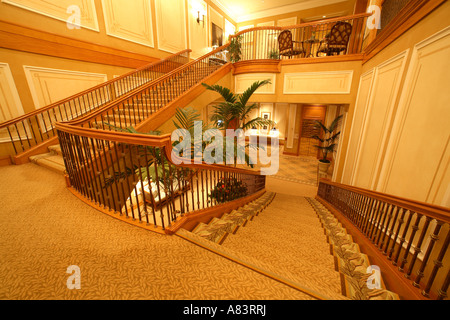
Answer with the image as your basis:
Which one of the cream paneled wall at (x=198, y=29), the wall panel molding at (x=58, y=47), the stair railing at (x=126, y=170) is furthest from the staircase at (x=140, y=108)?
the cream paneled wall at (x=198, y=29)

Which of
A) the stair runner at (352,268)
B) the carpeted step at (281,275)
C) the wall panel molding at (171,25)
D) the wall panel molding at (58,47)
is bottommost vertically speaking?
the stair runner at (352,268)

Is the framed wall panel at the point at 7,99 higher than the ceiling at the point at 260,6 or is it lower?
lower

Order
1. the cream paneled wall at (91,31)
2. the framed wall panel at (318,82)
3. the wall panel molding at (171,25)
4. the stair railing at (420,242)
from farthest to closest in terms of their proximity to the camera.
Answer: the wall panel molding at (171,25), the framed wall panel at (318,82), the cream paneled wall at (91,31), the stair railing at (420,242)

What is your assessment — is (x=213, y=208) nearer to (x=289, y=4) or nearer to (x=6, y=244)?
(x=6, y=244)

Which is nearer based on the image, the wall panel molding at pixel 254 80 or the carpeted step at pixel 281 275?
the carpeted step at pixel 281 275

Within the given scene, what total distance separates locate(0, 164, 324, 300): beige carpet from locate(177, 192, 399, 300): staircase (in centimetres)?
10

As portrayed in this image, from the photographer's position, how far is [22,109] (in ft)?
11.9

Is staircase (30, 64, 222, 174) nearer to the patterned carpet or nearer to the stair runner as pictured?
the patterned carpet

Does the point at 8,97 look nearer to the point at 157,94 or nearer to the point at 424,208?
the point at 157,94

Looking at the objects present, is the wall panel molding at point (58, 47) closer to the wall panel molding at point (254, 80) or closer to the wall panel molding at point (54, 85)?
the wall panel molding at point (54, 85)

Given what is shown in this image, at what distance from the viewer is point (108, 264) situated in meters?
1.27

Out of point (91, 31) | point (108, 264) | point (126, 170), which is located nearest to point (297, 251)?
point (108, 264)

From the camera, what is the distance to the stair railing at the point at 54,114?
11.6ft

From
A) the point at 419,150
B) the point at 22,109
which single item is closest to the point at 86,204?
the point at 22,109
